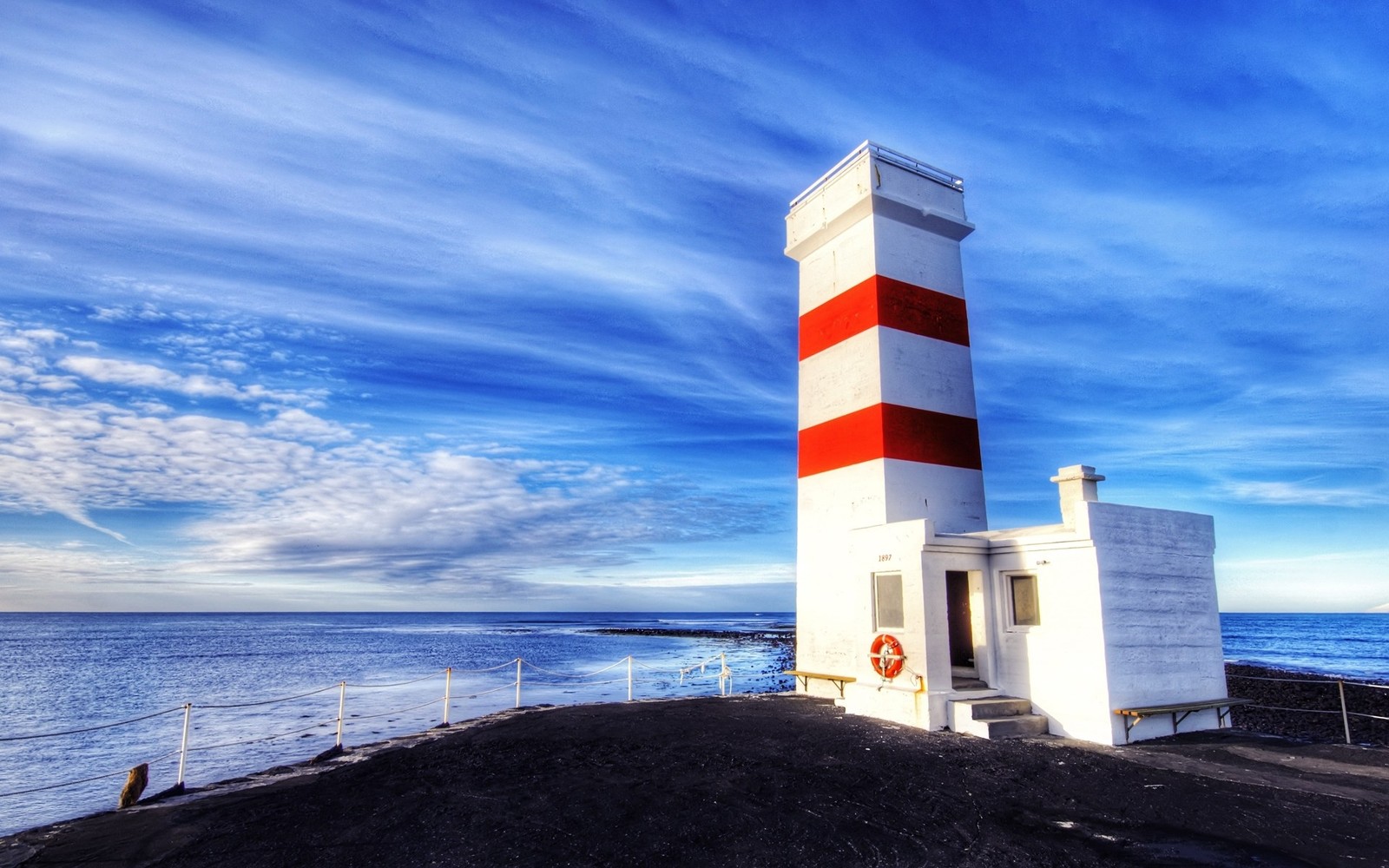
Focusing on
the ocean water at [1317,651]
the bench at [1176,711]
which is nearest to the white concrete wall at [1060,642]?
the bench at [1176,711]

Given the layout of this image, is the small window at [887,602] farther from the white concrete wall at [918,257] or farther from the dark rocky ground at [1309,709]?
the dark rocky ground at [1309,709]

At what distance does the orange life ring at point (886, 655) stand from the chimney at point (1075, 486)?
3076 mm

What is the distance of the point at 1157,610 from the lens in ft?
33.7

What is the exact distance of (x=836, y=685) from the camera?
13500mm

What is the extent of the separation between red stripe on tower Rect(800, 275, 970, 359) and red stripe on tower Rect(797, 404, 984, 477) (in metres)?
1.64

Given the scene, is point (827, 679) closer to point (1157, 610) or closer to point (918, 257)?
point (1157, 610)

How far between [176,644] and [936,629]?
70012 millimetres

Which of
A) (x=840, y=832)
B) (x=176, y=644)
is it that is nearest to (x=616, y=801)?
(x=840, y=832)

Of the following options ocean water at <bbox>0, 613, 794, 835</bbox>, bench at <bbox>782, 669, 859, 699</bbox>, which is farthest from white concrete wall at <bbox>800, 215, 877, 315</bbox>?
ocean water at <bbox>0, 613, 794, 835</bbox>

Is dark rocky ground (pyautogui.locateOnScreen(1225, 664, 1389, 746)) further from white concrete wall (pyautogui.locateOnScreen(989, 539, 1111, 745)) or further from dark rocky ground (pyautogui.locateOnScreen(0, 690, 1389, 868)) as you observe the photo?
dark rocky ground (pyautogui.locateOnScreen(0, 690, 1389, 868))

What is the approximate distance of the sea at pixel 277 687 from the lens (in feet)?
47.3

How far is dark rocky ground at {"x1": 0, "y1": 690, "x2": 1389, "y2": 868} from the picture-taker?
551cm

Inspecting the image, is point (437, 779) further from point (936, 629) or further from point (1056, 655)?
point (1056, 655)

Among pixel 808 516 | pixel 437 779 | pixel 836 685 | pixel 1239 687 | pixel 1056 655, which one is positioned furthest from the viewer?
pixel 1239 687
